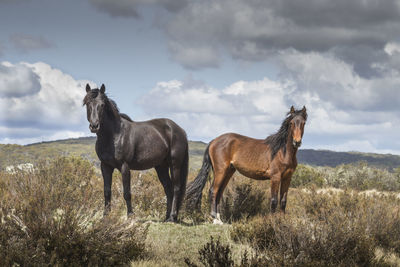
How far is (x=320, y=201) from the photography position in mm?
9602

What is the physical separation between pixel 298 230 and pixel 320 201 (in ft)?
12.4

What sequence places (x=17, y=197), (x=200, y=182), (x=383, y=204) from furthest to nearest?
1. (x=200, y=182)
2. (x=383, y=204)
3. (x=17, y=197)

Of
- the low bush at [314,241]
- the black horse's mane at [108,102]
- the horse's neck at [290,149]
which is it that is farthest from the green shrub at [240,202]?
the black horse's mane at [108,102]

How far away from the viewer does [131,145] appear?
8.77m

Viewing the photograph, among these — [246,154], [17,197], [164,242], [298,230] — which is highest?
[246,154]

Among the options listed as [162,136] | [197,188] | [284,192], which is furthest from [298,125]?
[197,188]

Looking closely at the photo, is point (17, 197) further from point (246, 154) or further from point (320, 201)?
point (320, 201)

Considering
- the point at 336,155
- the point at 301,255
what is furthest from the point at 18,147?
the point at 336,155

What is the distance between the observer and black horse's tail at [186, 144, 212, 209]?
10.8 metres

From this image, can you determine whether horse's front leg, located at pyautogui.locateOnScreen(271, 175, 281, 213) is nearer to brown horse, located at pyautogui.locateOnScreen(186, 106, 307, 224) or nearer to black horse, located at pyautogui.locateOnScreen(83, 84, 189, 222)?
brown horse, located at pyautogui.locateOnScreen(186, 106, 307, 224)

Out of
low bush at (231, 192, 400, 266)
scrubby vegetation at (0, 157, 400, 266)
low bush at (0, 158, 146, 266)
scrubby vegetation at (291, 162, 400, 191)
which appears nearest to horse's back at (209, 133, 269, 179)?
scrubby vegetation at (0, 157, 400, 266)

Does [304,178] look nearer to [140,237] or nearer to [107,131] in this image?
[107,131]

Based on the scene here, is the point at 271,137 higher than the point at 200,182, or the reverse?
the point at 271,137

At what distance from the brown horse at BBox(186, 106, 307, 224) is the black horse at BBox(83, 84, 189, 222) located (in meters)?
0.91
